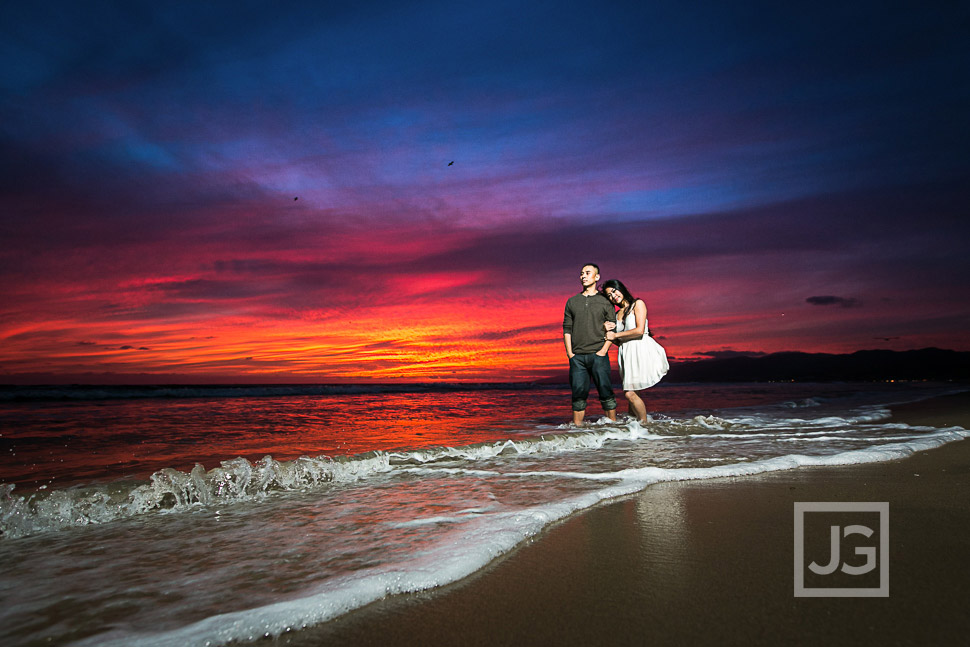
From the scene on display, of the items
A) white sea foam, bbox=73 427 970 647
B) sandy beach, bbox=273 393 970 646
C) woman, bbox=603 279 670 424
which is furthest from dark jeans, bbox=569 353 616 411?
sandy beach, bbox=273 393 970 646

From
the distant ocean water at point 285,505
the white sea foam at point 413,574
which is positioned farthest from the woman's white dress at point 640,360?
the white sea foam at point 413,574

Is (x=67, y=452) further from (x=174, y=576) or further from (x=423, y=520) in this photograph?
(x=423, y=520)

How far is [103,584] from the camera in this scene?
2.26 m

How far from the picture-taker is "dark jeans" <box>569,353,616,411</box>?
741 centimetres

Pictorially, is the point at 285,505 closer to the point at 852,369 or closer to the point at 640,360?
the point at 640,360

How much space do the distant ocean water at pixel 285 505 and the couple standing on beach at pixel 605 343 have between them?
582 millimetres

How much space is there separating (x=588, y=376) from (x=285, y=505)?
4958mm

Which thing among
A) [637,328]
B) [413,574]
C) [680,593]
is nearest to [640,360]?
[637,328]

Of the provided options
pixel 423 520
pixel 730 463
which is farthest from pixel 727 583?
pixel 730 463

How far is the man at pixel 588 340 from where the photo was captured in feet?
24.1

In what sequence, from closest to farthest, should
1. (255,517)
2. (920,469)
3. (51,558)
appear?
(51,558)
(255,517)
(920,469)

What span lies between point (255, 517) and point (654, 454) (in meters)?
3.86

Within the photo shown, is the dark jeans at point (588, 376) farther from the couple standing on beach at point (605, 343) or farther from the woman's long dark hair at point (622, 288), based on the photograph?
the woman's long dark hair at point (622, 288)

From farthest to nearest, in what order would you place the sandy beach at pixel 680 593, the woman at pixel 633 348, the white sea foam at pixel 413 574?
the woman at pixel 633 348 < the white sea foam at pixel 413 574 < the sandy beach at pixel 680 593
